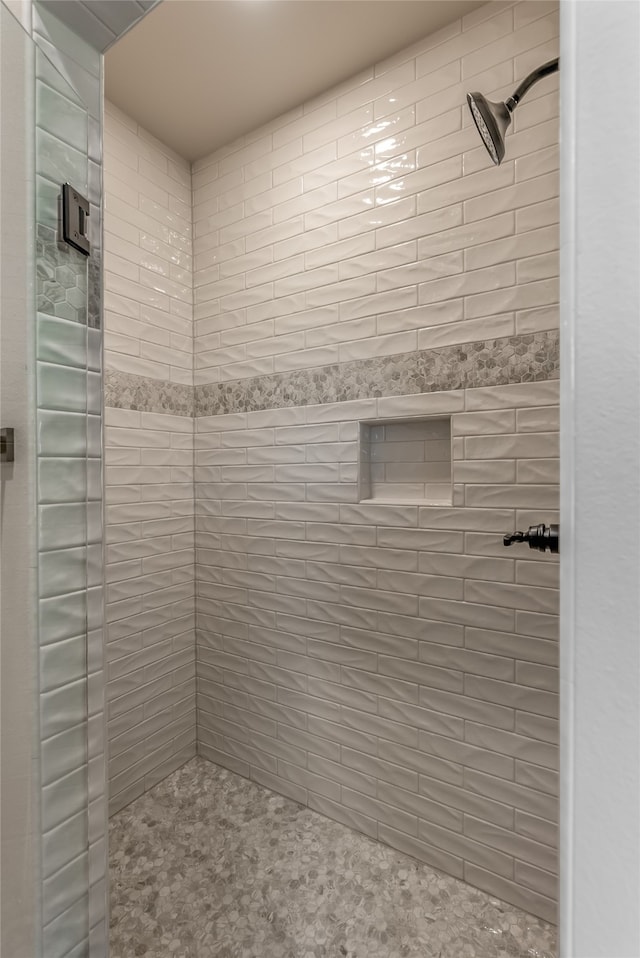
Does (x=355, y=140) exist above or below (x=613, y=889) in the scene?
above

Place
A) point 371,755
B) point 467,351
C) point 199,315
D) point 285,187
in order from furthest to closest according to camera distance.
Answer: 1. point 199,315
2. point 285,187
3. point 371,755
4. point 467,351

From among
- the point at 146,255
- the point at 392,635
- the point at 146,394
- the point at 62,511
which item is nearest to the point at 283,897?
the point at 392,635

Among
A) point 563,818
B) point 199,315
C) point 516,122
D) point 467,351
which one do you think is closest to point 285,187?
point 199,315

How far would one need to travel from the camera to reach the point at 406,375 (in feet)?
4.68

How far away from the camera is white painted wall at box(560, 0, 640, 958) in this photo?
0.22 metres

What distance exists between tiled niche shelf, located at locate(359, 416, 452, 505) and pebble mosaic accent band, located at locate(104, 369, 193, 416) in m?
0.85

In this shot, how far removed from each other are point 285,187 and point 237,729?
7.13ft

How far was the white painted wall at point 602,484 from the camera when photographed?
0.22 m

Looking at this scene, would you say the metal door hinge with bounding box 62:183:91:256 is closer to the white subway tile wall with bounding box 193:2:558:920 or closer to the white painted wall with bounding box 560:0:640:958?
the white painted wall with bounding box 560:0:640:958

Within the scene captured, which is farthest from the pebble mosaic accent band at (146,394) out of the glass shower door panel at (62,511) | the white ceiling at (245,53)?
the white ceiling at (245,53)

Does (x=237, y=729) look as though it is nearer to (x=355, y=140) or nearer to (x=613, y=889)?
(x=613, y=889)

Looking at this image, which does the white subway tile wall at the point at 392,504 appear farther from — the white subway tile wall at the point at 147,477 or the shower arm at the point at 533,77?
the shower arm at the point at 533,77

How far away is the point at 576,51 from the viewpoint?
232 mm

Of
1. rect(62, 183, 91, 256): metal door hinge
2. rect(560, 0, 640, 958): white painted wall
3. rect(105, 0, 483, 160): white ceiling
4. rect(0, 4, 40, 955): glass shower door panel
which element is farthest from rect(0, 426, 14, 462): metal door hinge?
rect(105, 0, 483, 160): white ceiling
